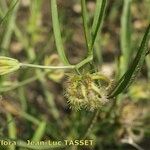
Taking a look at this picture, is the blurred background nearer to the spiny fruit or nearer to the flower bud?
the flower bud

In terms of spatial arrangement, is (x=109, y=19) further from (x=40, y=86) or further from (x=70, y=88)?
(x=70, y=88)

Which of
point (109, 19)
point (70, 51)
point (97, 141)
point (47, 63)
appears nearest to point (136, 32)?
point (109, 19)

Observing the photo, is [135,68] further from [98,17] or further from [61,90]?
[61,90]

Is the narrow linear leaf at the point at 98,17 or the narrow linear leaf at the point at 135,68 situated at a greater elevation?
the narrow linear leaf at the point at 98,17

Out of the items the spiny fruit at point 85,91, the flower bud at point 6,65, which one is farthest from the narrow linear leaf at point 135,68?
the flower bud at point 6,65

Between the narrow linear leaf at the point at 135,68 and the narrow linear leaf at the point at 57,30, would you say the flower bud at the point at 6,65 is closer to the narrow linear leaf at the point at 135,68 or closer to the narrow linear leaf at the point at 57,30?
the narrow linear leaf at the point at 57,30

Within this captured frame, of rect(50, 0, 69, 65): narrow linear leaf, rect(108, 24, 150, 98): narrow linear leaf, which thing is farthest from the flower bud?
rect(108, 24, 150, 98): narrow linear leaf

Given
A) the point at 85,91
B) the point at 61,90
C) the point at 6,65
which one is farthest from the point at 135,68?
the point at 61,90

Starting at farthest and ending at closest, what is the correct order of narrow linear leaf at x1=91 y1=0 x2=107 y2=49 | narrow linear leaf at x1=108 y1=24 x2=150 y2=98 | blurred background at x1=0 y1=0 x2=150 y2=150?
1. blurred background at x1=0 y1=0 x2=150 y2=150
2. narrow linear leaf at x1=91 y1=0 x2=107 y2=49
3. narrow linear leaf at x1=108 y1=24 x2=150 y2=98
